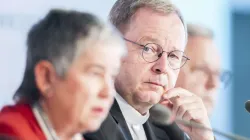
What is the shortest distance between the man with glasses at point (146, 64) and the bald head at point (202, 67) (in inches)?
4.9

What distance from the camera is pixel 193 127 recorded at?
1.38 meters

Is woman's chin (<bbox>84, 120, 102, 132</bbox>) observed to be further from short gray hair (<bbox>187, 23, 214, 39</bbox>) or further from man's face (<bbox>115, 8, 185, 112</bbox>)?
short gray hair (<bbox>187, 23, 214, 39</bbox>)

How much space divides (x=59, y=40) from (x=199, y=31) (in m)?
0.59

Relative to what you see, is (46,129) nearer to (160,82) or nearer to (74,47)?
(74,47)

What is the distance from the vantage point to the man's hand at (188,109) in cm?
135

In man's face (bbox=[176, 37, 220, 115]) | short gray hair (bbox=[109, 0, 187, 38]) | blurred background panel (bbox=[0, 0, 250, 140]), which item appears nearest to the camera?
blurred background panel (bbox=[0, 0, 250, 140])

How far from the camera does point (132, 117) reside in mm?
1323

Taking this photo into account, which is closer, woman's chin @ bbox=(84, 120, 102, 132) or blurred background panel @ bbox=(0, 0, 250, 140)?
woman's chin @ bbox=(84, 120, 102, 132)

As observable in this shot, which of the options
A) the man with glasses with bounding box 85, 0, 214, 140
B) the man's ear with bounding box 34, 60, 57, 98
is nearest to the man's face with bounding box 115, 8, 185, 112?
the man with glasses with bounding box 85, 0, 214, 140

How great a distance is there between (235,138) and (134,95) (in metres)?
0.26

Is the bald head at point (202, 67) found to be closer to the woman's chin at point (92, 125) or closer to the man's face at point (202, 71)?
the man's face at point (202, 71)

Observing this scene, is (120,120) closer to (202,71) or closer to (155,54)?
(155,54)

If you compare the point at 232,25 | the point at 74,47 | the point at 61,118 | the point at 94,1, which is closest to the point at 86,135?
the point at 61,118

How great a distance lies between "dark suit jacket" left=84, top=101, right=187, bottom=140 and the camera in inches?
48.5
